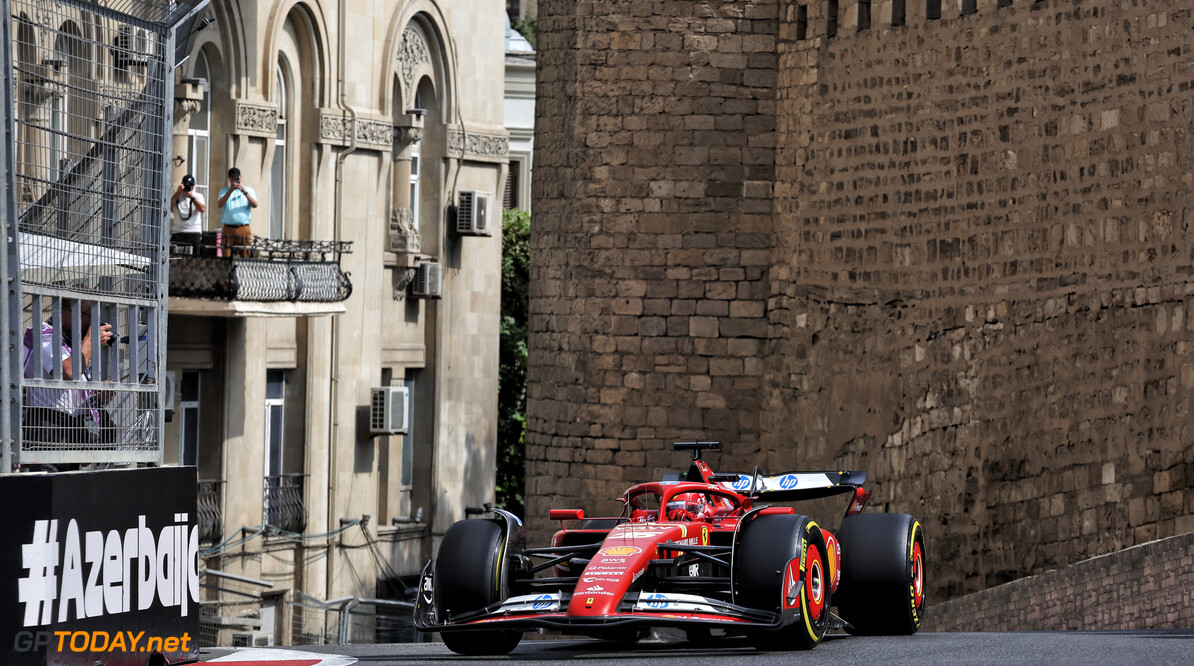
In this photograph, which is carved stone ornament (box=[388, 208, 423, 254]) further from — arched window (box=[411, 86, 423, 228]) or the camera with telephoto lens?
Result: the camera with telephoto lens

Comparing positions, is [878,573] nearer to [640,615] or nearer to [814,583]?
[814,583]

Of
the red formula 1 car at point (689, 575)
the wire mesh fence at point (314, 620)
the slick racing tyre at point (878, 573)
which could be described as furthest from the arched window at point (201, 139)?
the slick racing tyre at point (878, 573)

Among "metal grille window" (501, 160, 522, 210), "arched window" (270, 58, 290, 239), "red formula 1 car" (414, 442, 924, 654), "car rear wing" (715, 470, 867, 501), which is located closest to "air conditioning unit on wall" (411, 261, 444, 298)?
"arched window" (270, 58, 290, 239)

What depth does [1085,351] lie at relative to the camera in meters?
14.3

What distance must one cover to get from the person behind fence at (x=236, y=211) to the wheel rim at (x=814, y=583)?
13.1m

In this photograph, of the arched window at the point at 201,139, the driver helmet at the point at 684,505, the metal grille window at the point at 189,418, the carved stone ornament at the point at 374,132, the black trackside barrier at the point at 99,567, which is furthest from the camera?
the carved stone ornament at the point at 374,132

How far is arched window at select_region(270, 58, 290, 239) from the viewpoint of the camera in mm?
25547

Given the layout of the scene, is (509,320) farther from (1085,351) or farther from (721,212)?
(1085,351)

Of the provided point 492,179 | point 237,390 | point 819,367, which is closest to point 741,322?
point 819,367

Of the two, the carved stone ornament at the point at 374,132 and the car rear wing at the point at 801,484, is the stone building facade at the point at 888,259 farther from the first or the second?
the carved stone ornament at the point at 374,132

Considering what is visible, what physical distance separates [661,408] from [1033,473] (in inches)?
164

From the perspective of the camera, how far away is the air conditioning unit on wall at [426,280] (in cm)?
2880

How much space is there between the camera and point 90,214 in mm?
8336
